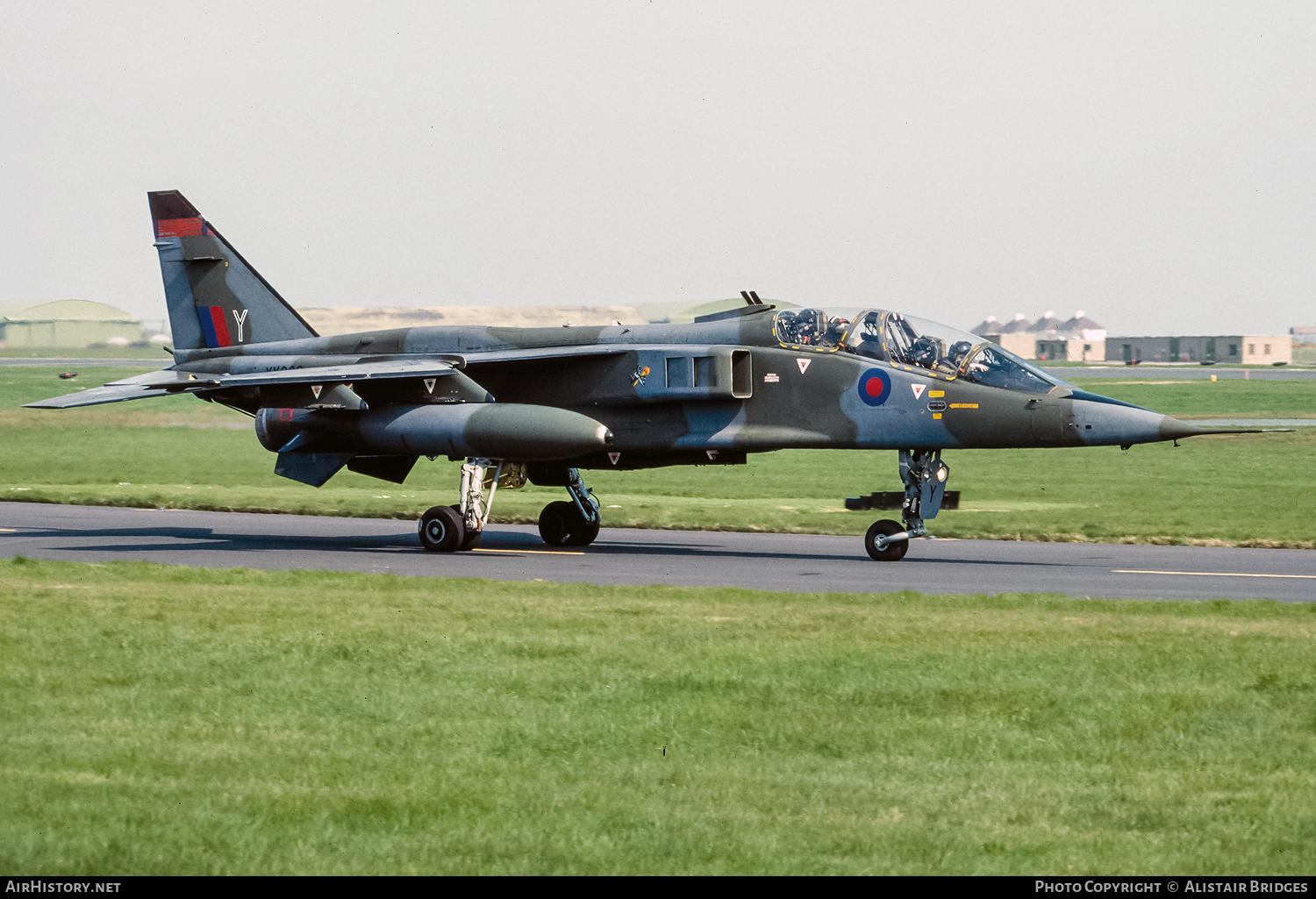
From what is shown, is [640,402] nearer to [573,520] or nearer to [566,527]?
[573,520]

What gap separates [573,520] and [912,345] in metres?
6.22

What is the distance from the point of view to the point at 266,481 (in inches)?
1336

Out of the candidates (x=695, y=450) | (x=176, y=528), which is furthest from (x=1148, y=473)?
(x=176, y=528)

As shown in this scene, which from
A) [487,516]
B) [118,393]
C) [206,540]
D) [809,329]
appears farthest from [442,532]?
[809,329]

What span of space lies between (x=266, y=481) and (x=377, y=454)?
39.9ft

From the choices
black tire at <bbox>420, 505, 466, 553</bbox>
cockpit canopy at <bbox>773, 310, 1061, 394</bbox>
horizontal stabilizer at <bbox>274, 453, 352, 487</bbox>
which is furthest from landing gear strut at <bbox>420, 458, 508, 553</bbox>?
cockpit canopy at <bbox>773, 310, 1061, 394</bbox>

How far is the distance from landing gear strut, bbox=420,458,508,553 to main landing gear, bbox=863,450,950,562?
19.1ft

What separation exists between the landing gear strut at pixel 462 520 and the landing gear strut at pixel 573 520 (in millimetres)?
1319

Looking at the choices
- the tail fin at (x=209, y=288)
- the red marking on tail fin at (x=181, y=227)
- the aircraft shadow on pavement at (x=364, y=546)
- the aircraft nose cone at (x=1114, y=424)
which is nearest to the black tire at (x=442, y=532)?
the aircraft shadow on pavement at (x=364, y=546)

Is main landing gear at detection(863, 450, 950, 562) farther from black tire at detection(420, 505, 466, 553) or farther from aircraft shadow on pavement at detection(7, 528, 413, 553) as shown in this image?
aircraft shadow on pavement at detection(7, 528, 413, 553)

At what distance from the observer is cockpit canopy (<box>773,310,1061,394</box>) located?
19484 mm

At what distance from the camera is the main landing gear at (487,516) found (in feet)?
71.7

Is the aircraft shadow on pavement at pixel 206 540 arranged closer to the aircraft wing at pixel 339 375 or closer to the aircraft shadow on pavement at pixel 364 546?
the aircraft shadow on pavement at pixel 364 546

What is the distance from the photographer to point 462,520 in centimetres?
2188
